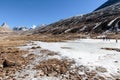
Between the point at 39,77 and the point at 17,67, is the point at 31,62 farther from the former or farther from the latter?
the point at 39,77

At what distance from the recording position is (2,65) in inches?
1043

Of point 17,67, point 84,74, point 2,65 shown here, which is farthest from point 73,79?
point 2,65

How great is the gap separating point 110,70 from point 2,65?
17.0 meters

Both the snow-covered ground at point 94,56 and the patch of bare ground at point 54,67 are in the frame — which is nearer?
the patch of bare ground at point 54,67

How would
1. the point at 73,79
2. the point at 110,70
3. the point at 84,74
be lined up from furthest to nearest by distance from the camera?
the point at 110,70
the point at 84,74
the point at 73,79

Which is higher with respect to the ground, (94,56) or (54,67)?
(94,56)

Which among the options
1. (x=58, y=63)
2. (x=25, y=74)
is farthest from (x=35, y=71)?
(x=58, y=63)

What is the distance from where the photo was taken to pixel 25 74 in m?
22.3

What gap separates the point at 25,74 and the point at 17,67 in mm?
3377

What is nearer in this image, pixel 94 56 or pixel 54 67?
pixel 54 67

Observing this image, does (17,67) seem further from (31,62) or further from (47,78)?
(47,78)

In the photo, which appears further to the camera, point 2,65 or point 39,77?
point 2,65

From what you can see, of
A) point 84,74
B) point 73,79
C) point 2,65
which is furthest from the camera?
point 2,65

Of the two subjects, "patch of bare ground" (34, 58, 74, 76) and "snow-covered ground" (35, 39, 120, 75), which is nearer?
"patch of bare ground" (34, 58, 74, 76)
